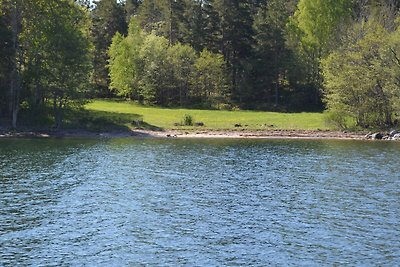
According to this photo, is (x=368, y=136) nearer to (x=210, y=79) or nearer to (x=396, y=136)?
(x=396, y=136)

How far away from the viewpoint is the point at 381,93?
233ft

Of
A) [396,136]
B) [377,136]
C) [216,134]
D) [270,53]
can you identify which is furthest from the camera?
[270,53]

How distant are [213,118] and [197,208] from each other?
5047 centimetres

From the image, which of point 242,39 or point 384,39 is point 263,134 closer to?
point 384,39

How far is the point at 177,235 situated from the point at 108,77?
8900 cm

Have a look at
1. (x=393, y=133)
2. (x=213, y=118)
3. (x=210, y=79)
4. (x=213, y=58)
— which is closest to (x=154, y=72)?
(x=210, y=79)

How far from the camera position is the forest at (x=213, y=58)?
70125 millimetres

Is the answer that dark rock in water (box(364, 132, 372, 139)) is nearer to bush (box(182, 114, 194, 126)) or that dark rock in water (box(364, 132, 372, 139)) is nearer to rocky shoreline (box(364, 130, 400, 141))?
rocky shoreline (box(364, 130, 400, 141))

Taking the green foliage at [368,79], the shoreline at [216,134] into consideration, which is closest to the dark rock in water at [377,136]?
the shoreline at [216,134]

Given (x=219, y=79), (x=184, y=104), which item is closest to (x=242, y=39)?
(x=219, y=79)

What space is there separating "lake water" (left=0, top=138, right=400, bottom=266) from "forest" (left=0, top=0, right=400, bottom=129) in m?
19.4

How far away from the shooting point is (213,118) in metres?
80.6

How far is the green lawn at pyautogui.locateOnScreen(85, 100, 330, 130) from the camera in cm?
7444

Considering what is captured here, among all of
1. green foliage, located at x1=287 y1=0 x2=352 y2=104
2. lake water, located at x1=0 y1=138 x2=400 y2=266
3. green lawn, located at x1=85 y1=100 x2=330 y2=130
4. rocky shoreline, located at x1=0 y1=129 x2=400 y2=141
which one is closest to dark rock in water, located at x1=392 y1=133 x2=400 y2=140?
rocky shoreline, located at x1=0 y1=129 x2=400 y2=141
